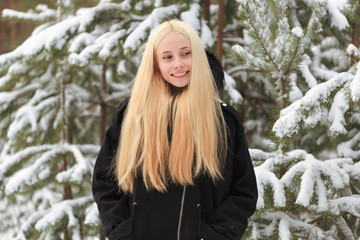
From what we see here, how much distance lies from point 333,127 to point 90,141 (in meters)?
3.27

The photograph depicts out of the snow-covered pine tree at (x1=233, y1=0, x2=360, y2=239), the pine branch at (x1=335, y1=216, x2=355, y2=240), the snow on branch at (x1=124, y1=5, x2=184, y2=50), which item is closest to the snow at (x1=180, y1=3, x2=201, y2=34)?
the snow on branch at (x1=124, y1=5, x2=184, y2=50)

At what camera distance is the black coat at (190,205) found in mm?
1923

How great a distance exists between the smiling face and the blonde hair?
3 centimetres

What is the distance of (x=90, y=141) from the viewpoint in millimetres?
5000

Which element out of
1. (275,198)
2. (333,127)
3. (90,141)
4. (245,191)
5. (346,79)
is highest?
(346,79)

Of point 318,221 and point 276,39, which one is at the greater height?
point 276,39

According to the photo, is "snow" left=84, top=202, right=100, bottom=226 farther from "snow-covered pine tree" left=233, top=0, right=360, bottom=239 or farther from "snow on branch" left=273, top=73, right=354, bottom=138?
"snow on branch" left=273, top=73, right=354, bottom=138

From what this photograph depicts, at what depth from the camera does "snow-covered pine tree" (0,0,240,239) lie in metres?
3.54

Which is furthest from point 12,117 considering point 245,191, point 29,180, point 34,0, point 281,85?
point 245,191

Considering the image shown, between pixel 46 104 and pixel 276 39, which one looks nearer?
pixel 276 39

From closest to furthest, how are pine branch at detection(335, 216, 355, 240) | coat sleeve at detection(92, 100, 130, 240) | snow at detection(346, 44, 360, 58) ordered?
coat sleeve at detection(92, 100, 130, 240), snow at detection(346, 44, 360, 58), pine branch at detection(335, 216, 355, 240)

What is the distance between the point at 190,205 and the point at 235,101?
4.85 ft

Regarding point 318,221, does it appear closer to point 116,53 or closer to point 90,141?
point 116,53

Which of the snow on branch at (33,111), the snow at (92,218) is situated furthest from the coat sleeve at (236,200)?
the snow on branch at (33,111)
